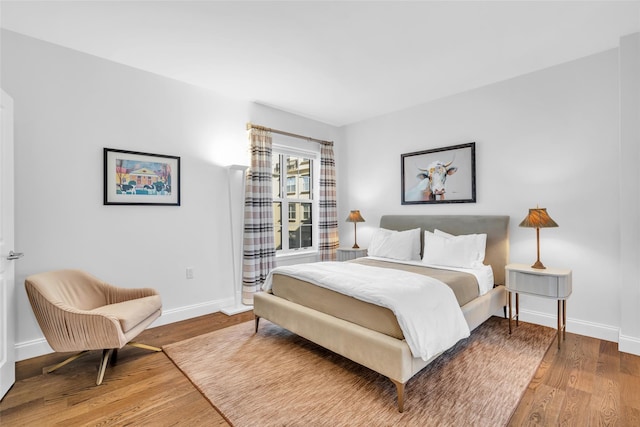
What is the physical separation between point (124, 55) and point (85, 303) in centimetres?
224

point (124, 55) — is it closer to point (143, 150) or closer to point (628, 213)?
point (143, 150)

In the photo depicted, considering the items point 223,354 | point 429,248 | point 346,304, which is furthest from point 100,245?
point 429,248

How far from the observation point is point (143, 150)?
10.5 feet

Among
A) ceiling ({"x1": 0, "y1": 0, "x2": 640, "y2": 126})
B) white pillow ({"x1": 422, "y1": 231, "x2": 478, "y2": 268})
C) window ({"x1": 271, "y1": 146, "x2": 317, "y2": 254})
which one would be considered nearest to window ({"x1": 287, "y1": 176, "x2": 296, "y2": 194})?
window ({"x1": 271, "y1": 146, "x2": 317, "y2": 254})

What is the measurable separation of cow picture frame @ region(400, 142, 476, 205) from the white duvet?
1.67 metres

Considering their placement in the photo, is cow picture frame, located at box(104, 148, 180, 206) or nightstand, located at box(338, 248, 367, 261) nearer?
cow picture frame, located at box(104, 148, 180, 206)

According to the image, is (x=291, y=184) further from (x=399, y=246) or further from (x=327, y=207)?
(x=399, y=246)

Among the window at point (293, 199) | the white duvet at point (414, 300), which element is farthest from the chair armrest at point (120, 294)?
the window at point (293, 199)

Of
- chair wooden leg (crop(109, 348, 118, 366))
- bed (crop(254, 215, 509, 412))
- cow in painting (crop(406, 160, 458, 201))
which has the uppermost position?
cow in painting (crop(406, 160, 458, 201))

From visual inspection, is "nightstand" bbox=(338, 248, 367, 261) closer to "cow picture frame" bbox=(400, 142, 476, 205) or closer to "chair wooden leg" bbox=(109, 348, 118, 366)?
"cow picture frame" bbox=(400, 142, 476, 205)

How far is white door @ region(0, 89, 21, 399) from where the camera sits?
80.7 inches

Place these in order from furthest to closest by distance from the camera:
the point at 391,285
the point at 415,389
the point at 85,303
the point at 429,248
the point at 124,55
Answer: the point at 429,248 < the point at 124,55 < the point at 85,303 < the point at 391,285 < the point at 415,389

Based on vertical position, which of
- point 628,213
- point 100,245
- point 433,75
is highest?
point 433,75

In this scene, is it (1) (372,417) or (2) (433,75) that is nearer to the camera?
(1) (372,417)
